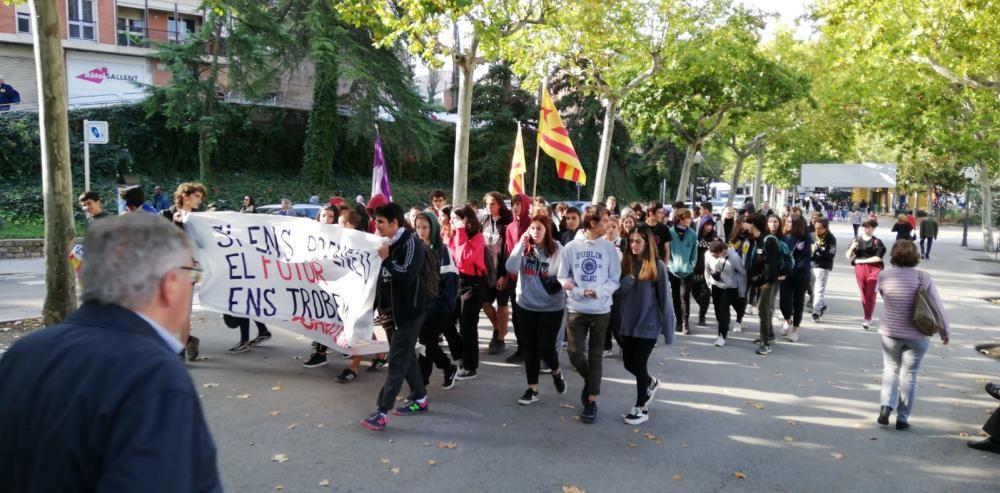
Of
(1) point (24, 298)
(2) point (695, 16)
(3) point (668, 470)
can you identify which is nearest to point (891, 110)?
(2) point (695, 16)

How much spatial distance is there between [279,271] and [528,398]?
2.67 metres

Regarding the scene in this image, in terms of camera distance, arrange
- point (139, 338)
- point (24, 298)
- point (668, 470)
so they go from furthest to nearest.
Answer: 1. point (24, 298)
2. point (668, 470)
3. point (139, 338)

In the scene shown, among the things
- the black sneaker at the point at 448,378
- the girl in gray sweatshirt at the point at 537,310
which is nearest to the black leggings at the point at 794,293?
the girl in gray sweatshirt at the point at 537,310

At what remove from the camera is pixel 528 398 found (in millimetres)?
6605

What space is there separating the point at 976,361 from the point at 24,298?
45.8ft

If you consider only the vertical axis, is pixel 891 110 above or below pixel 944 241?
above

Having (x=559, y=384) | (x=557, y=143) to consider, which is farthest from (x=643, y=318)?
(x=557, y=143)

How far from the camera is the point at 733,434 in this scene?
235 inches

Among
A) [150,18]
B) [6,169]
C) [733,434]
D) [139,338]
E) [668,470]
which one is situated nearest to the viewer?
[139,338]

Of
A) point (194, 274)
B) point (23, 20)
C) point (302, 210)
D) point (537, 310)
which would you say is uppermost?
point (23, 20)

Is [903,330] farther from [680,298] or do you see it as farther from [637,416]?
[680,298]

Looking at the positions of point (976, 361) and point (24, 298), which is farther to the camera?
point (24, 298)

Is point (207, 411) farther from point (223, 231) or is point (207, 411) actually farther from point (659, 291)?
point (659, 291)

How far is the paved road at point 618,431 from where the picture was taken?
496cm
